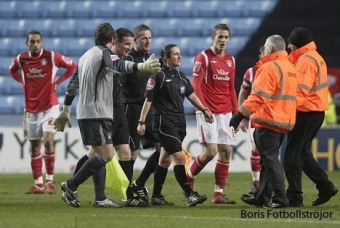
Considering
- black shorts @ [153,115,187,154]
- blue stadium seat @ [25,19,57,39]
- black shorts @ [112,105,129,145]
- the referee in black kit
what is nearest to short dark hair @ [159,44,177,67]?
the referee in black kit

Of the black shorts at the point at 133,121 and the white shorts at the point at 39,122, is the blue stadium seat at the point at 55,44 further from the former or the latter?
the black shorts at the point at 133,121

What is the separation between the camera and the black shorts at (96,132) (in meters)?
10.8

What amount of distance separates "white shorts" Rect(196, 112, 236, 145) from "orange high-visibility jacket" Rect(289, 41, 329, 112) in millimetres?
1114

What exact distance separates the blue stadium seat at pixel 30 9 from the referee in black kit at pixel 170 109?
12.3 meters

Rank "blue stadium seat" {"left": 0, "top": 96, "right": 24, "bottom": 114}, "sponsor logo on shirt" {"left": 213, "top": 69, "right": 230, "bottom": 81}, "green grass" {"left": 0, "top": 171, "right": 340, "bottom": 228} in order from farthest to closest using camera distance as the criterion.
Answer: "blue stadium seat" {"left": 0, "top": 96, "right": 24, "bottom": 114} < "sponsor logo on shirt" {"left": 213, "top": 69, "right": 230, "bottom": 81} < "green grass" {"left": 0, "top": 171, "right": 340, "bottom": 228}

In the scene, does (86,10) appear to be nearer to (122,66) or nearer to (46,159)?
(46,159)

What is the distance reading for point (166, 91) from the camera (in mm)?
11234

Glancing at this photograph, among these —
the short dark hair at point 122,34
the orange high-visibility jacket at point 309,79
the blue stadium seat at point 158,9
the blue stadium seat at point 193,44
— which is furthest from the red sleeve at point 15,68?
the blue stadium seat at point 158,9

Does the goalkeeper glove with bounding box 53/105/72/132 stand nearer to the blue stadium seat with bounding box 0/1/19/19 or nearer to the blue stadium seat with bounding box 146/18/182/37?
the blue stadium seat with bounding box 146/18/182/37

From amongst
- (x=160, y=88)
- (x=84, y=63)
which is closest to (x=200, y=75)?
(x=160, y=88)

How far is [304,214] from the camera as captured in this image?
10039mm

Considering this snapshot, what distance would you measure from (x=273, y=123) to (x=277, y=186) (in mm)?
638

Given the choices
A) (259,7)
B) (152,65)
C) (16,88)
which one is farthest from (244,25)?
(152,65)

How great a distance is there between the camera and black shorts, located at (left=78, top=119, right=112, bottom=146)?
35.5 ft
